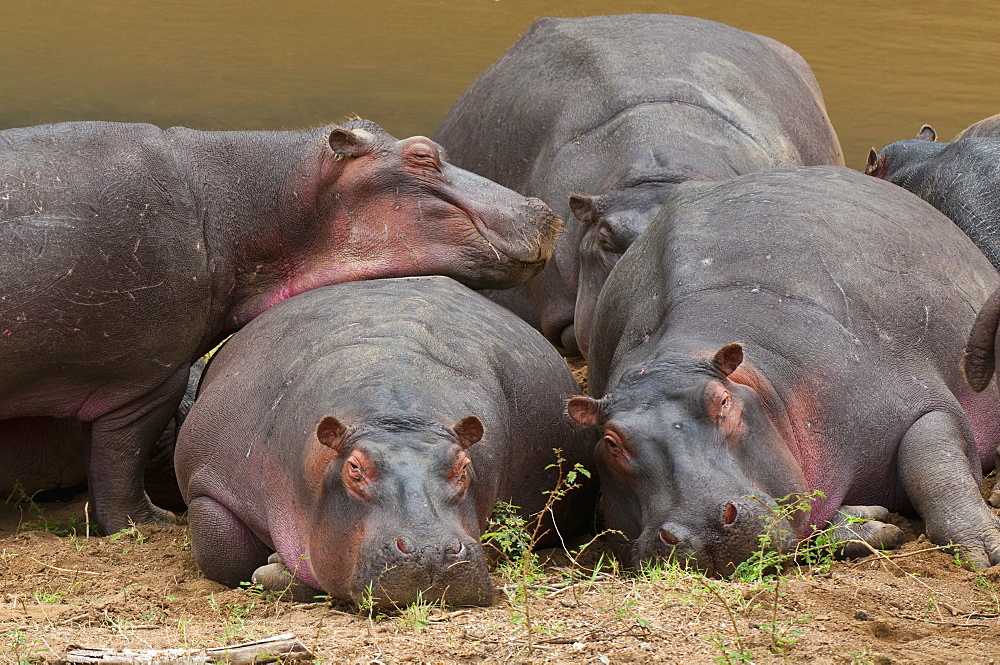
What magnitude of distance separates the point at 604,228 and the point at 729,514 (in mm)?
2757

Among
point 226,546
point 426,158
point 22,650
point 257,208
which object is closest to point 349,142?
point 426,158

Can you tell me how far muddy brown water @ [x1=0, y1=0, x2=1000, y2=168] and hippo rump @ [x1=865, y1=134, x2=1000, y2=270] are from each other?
5.40 metres

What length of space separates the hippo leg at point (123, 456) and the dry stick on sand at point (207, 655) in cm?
246

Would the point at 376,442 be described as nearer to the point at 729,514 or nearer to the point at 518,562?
the point at 518,562

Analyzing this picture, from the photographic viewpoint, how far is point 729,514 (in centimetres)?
456

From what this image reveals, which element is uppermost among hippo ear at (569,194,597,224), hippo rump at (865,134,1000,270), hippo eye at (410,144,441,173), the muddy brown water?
hippo eye at (410,144,441,173)

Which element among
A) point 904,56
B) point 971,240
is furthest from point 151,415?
point 904,56

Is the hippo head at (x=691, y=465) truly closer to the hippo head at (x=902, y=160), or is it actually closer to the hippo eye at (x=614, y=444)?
the hippo eye at (x=614, y=444)

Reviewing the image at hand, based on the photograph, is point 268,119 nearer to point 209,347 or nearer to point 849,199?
point 209,347

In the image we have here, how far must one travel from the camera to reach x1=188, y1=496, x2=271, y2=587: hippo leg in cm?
519

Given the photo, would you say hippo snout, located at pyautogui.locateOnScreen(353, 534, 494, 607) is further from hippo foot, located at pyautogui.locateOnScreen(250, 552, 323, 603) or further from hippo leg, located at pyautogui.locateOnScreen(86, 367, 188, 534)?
hippo leg, located at pyautogui.locateOnScreen(86, 367, 188, 534)

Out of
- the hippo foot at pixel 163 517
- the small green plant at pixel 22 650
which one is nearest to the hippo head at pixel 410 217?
the hippo foot at pixel 163 517

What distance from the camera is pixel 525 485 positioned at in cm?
554

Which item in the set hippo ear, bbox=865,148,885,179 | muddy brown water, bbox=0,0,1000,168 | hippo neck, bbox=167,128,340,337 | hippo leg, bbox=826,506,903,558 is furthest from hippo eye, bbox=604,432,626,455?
muddy brown water, bbox=0,0,1000,168
